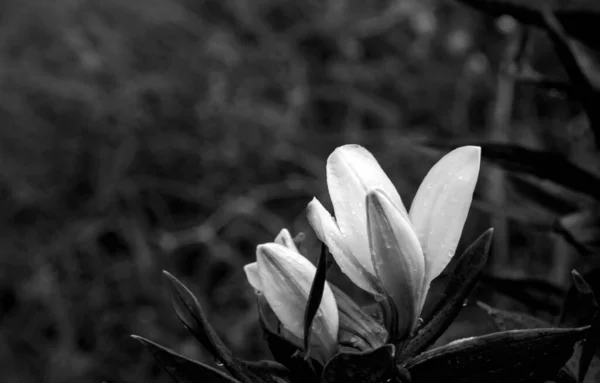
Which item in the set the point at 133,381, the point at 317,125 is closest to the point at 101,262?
the point at 133,381

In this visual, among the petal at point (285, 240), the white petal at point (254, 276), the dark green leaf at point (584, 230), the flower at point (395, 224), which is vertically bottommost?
the dark green leaf at point (584, 230)

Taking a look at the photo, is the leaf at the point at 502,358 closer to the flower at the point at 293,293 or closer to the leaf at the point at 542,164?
the flower at the point at 293,293

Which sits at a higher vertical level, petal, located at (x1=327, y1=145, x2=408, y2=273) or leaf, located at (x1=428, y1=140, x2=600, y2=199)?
petal, located at (x1=327, y1=145, x2=408, y2=273)

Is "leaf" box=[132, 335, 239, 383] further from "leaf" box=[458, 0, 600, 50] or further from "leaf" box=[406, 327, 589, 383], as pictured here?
"leaf" box=[458, 0, 600, 50]

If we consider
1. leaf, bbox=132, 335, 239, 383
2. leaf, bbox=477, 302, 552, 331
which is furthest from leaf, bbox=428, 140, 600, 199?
leaf, bbox=132, 335, 239, 383

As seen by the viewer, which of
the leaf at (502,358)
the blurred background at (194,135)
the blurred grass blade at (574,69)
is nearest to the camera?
the leaf at (502,358)

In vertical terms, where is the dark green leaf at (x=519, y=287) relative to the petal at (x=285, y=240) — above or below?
below

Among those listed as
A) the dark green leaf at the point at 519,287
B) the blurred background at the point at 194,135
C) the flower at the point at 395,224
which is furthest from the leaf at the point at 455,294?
the blurred background at the point at 194,135

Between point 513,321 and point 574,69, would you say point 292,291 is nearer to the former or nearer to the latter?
→ point 513,321
